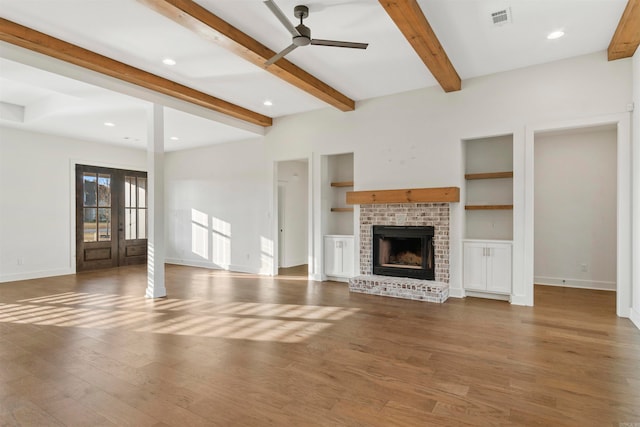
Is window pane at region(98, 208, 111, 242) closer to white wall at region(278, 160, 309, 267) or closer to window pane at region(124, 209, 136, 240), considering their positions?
window pane at region(124, 209, 136, 240)

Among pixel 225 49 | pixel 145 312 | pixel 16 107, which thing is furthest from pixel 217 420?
pixel 16 107

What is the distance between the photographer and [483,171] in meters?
5.46

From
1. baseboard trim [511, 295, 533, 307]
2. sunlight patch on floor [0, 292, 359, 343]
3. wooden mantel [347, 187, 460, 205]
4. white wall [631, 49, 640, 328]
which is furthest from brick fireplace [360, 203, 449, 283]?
white wall [631, 49, 640, 328]

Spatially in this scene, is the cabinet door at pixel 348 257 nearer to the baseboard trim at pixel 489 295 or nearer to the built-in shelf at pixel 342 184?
the built-in shelf at pixel 342 184

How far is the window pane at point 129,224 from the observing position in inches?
338

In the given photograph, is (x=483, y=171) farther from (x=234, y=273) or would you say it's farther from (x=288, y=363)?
(x=234, y=273)

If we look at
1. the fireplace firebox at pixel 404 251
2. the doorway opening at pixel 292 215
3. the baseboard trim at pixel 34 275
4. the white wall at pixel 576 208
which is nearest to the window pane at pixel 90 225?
the baseboard trim at pixel 34 275

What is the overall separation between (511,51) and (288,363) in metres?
4.40

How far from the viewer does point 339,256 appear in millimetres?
6418

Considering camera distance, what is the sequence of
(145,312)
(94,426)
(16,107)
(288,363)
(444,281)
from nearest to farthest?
(94,426) → (288,363) → (145,312) → (444,281) → (16,107)

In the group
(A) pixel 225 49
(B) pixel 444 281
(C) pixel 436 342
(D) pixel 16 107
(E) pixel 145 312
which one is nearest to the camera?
(C) pixel 436 342

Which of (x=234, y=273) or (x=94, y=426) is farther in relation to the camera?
(x=234, y=273)

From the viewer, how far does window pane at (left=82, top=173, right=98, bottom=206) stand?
7.80 meters

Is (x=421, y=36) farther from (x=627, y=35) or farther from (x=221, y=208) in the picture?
(x=221, y=208)
